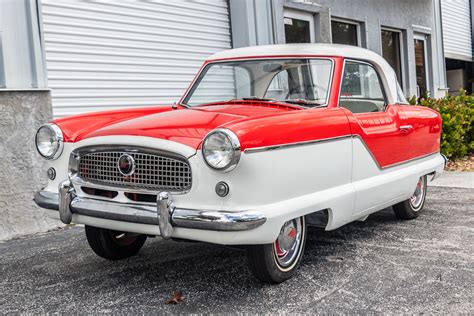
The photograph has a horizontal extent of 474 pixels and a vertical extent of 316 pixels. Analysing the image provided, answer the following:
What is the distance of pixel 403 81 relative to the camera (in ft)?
44.7

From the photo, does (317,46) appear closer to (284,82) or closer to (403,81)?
(284,82)

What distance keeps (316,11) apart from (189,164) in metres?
7.56

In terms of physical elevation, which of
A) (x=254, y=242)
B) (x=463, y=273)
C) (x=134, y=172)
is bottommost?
(x=463, y=273)

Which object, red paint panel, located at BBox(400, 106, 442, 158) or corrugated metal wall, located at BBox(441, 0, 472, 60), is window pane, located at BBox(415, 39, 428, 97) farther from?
red paint panel, located at BBox(400, 106, 442, 158)

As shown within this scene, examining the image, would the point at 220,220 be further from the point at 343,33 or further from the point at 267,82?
the point at 343,33

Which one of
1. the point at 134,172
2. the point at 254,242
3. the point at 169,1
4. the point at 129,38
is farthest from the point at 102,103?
the point at 254,242

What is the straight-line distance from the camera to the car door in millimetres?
4191

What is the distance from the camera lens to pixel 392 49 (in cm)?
1331

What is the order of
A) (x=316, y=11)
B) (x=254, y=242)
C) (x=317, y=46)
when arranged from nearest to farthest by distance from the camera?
(x=254, y=242) → (x=317, y=46) → (x=316, y=11)

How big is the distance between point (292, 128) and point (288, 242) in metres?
0.77

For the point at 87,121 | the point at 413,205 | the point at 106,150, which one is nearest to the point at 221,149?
the point at 106,150

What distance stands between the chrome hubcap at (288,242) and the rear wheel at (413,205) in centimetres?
202

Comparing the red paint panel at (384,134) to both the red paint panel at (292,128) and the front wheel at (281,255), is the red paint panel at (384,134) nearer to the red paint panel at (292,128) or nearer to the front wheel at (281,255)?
the red paint panel at (292,128)

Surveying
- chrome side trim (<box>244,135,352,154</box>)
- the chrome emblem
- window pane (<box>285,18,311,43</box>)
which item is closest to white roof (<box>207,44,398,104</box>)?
chrome side trim (<box>244,135,352,154</box>)
